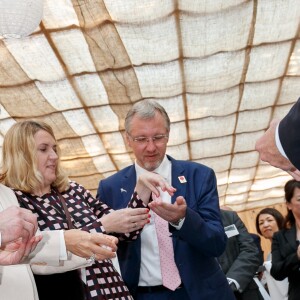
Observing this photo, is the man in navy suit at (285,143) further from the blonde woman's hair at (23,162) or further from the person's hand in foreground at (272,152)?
the blonde woman's hair at (23,162)

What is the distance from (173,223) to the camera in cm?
213

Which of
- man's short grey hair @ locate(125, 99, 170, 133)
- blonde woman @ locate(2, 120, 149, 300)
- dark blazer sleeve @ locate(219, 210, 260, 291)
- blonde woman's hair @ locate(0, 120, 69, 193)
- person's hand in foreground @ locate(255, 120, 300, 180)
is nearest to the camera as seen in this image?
person's hand in foreground @ locate(255, 120, 300, 180)

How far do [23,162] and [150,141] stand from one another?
2.06ft

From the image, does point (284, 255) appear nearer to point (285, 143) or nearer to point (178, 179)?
point (178, 179)

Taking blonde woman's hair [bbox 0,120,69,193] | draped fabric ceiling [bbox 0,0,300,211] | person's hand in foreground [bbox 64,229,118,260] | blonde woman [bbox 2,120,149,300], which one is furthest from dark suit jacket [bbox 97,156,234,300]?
draped fabric ceiling [bbox 0,0,300,211]

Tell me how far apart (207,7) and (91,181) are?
6398 millimetres

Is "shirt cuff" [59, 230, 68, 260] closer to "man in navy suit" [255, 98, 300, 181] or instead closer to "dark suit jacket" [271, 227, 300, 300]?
"man in navy suit" [255, 98, 300, 181]

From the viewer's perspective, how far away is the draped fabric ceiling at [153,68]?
5547 millimetres

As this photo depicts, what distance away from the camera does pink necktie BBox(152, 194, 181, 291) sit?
84.8 inches

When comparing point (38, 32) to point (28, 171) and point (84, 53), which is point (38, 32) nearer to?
point (84, 53)

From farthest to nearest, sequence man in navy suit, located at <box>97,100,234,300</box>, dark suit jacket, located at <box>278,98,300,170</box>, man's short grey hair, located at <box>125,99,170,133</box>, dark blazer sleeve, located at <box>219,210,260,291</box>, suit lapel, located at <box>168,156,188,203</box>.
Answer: dark blazer sleeve, located at <box>219,210,260,291</box>, man's short grey hair, located at <box>125,99,170,133</box>, suit lapel, located at <box>168,156,188,203</box>, man in navy suit, located at <box>97,100,234,300</box>, dark suit jacket, located at <box>278,98,300,170</box>

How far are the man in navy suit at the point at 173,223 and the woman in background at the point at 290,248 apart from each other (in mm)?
1134

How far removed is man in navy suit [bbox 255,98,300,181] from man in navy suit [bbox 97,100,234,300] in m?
0.74

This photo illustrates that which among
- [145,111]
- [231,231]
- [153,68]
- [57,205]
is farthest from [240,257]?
[153,68]
